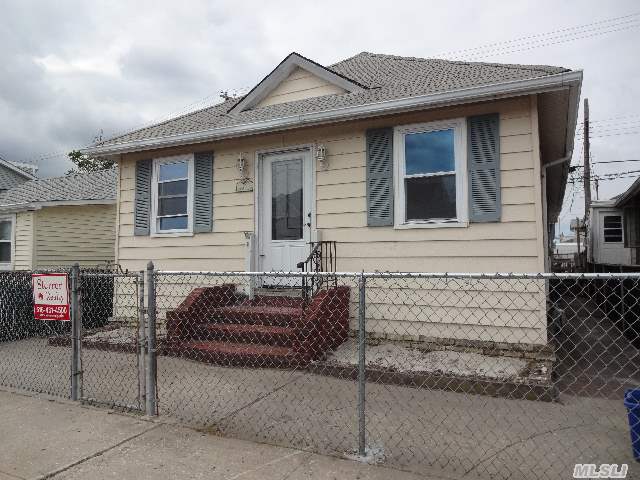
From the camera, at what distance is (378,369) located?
497 centimetres

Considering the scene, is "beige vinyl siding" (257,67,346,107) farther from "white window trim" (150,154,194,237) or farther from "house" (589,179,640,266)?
"house" (589,179,640,266)

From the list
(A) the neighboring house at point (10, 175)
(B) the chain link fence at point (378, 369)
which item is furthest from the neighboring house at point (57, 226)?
(B) the chain link fence at point (378, 369)

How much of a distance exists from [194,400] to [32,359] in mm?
3409

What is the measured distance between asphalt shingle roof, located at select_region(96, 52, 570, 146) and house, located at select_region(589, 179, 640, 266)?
9899mm

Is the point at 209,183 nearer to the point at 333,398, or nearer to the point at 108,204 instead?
the point at 333,398

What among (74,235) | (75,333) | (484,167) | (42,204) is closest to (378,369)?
(484,167)

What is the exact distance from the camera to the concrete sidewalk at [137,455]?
115 inches

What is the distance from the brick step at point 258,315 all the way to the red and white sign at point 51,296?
90.3 inches

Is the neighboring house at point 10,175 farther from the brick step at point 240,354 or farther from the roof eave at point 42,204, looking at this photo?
the brick step at point 240,354

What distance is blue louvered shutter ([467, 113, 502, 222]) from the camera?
18.9 feet

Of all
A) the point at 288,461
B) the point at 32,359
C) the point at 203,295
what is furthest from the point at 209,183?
the point at 288,461

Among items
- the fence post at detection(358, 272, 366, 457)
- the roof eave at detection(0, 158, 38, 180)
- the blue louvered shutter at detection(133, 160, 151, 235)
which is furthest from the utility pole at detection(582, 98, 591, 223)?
the roof eave at detection(0, 158, 38, 180)

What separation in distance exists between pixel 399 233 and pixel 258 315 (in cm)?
222

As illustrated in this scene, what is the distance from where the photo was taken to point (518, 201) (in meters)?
5.66
